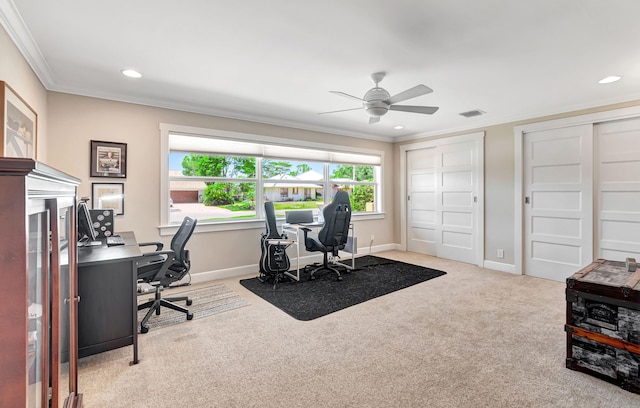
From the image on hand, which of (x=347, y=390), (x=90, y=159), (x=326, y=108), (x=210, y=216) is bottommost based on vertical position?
(x=347, y=390)

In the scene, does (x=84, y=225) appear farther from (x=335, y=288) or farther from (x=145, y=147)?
(x=335, y=288)

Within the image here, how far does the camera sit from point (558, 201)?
417 cm

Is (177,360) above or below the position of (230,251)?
below

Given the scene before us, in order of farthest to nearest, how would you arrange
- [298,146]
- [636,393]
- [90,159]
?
1. [298,146]
2. [90,159]
3. [636,393]

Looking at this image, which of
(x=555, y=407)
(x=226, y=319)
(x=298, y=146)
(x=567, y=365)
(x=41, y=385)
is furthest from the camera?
(x=298, y=146)

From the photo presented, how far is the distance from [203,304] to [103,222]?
4.41ft

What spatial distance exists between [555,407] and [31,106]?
443 centimetres

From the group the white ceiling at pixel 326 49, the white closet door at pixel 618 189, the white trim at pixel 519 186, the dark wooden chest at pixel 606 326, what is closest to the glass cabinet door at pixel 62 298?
the white ceiling at pixel 326 49

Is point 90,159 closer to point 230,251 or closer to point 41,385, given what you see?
point 230,251

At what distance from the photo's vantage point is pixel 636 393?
1.83 m

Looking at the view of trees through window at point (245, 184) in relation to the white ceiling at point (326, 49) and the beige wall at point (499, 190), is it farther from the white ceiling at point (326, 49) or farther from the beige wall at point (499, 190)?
the beige wall at point (499, 190)

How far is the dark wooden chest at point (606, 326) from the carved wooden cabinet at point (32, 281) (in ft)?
9.27

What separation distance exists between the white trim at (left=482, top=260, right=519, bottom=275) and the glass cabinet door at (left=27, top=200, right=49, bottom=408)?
17.2 feet

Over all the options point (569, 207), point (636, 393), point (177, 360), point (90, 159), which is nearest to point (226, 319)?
point (177, 360)
